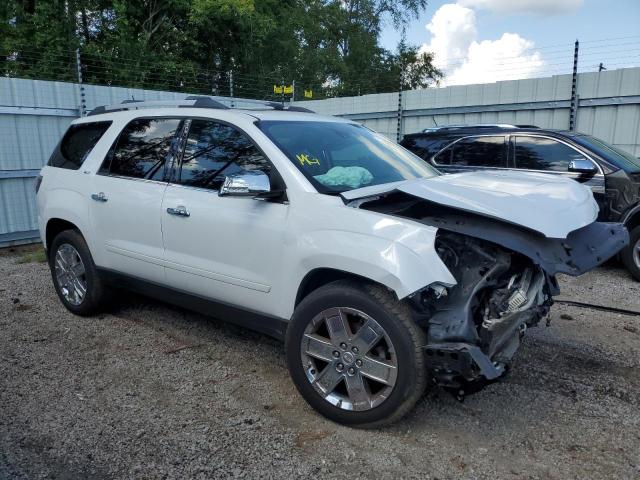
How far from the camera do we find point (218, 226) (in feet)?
11.5

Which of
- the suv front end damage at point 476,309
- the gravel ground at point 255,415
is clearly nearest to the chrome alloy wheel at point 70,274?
the gravel ground at point 255,415

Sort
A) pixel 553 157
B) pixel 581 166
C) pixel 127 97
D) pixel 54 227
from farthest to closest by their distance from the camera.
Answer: pixel 127 97 < pixel 553 157 < pixel 581 166 < pixel 54 227

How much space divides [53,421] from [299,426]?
148cm

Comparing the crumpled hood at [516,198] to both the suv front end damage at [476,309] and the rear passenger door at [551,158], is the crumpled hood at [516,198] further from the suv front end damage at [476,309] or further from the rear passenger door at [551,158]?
the rear passenger door at [551,158]

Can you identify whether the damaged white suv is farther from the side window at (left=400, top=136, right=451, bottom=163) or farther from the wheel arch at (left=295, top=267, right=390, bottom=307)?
the side window at (left=400, top=136, right=451, bottom=163)

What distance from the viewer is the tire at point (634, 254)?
6.09 m

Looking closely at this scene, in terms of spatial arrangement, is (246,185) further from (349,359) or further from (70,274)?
(70,274)

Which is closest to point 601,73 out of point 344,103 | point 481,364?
point 344,103

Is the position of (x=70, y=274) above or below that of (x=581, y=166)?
below

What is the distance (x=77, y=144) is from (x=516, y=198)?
156 inches

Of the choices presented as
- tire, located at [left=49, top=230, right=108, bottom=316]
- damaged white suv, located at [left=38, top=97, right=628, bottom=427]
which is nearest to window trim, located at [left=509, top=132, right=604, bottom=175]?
damaged white suv, located at [left=38, top=97, right=628, bottom=427]

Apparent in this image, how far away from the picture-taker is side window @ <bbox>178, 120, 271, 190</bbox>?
11.6 ft

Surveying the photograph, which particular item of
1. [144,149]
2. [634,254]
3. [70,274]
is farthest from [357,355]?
[634,254]

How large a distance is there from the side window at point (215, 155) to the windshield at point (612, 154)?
15.6 ft
